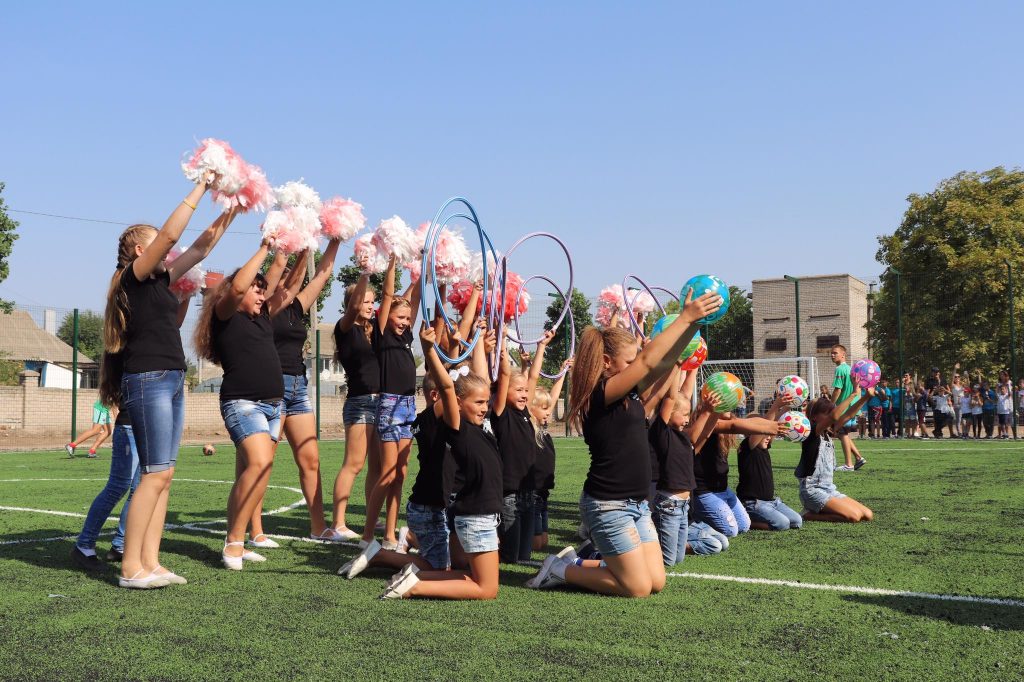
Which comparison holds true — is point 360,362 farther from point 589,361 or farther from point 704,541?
point 704,541

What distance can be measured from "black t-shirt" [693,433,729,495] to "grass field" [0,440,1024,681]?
53 centimetres

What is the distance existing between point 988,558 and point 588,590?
2.94 m

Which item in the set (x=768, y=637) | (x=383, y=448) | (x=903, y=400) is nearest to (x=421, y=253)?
(x=383, y=448)

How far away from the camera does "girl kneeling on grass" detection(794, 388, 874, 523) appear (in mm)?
8219

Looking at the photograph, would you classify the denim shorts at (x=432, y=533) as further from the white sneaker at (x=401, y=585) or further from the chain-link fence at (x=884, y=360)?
the chain-link fence at (x=884, y=360)

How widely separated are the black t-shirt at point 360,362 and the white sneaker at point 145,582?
7.13 feet

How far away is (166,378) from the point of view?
526 centimetres

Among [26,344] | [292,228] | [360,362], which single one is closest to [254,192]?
[292,228]

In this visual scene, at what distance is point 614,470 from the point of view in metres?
5.23

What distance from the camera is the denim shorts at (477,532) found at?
505cm

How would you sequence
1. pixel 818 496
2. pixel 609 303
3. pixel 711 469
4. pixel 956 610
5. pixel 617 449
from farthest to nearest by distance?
1. pixel 609 303
2. pixel 818 496
3. pixel 711 469
4. pixel 617 449
5. pixel 956 610

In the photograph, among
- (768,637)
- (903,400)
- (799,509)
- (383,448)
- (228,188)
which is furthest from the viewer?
(903,400)

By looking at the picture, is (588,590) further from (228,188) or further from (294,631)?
(228,188)

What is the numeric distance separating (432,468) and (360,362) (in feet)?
5.10
